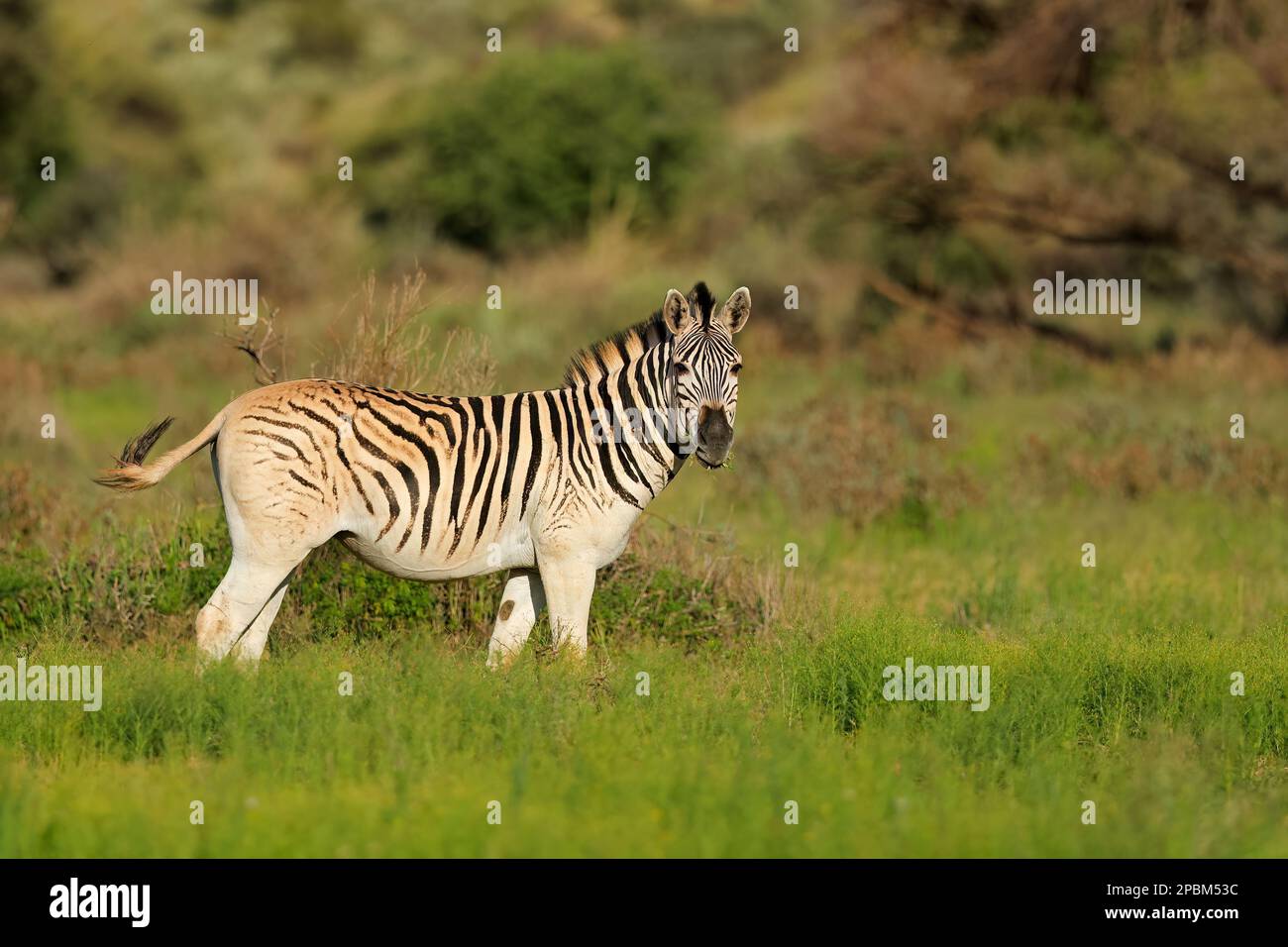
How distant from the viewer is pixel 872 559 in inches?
483

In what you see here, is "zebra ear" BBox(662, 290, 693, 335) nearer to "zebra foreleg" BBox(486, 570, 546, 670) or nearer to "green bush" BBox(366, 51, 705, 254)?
"zebra foreleg" BBox(486, 570, 546, 670)

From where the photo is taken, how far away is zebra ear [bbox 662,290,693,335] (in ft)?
26.4

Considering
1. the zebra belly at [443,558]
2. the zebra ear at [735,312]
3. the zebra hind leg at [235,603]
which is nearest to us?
the zebra hind leg at [235,603]

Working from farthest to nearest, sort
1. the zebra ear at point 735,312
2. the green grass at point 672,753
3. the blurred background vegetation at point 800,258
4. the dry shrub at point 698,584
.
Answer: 1. the blurred background vegetation at point 800,258
2. the dry shrub at point 698,584
3. the zebra ear at point 735,312
4. the green grass at point 672,753

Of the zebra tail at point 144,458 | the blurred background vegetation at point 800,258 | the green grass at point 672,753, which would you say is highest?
the blurred background vegetation at point 800,258

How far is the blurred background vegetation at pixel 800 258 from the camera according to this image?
13.1 m

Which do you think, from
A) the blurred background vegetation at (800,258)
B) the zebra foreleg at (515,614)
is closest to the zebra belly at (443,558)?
the zebra foreleg at (515,614)

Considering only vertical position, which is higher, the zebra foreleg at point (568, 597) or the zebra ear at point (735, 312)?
the zebra ear at point (735, 312)

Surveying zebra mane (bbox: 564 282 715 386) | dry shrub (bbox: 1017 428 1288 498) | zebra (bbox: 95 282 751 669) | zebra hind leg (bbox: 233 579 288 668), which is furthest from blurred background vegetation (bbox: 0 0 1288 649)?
zebra hind leg (bbox: 233 579 288 668)

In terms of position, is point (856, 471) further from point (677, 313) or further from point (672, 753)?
point (672, 753)

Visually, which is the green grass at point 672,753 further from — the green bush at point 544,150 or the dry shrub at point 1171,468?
the green bush at point 544,150

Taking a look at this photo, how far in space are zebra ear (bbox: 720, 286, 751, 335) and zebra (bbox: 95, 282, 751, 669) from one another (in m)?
0.01

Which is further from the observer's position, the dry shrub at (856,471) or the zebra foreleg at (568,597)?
the dry shrub at (856,471)

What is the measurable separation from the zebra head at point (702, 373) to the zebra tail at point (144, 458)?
2265 mm
